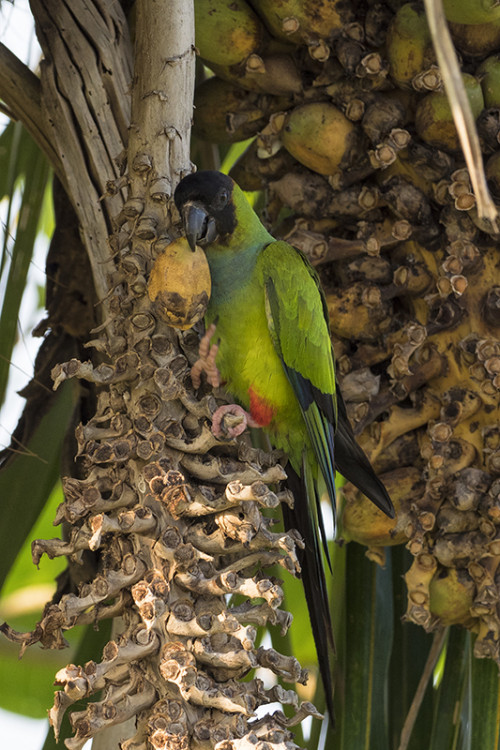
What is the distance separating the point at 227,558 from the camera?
1089 millimetres

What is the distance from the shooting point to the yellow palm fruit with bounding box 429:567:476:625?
1.48 m

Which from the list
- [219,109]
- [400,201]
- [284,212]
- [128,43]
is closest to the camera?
[128,43]

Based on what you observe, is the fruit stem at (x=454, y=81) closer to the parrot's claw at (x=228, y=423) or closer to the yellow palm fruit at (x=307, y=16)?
the parrot's claw at (x=228, y=423)

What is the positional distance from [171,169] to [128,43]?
372 millimetres

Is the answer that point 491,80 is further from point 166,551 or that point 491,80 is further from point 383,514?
point 166,551

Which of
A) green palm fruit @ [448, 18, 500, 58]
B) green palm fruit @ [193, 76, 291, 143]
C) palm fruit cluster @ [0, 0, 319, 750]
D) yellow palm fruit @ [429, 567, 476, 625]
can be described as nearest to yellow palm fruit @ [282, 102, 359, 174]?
green palm fruit @ [193, 76, 291, 143]

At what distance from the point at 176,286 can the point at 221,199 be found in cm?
53

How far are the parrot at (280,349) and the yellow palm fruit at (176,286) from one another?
0.43m

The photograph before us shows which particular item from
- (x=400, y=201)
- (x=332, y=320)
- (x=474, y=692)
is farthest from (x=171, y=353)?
(x=474, y=692)

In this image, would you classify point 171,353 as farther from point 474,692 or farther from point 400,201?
point 474,692

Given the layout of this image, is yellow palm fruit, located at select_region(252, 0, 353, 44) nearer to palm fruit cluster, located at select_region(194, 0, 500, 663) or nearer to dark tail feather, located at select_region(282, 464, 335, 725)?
palm fruit cluster, located at select_region(194, 0, 500, 663)

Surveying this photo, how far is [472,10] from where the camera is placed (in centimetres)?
140

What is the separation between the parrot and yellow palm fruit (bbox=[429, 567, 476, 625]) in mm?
226

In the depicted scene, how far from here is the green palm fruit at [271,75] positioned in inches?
63.9
